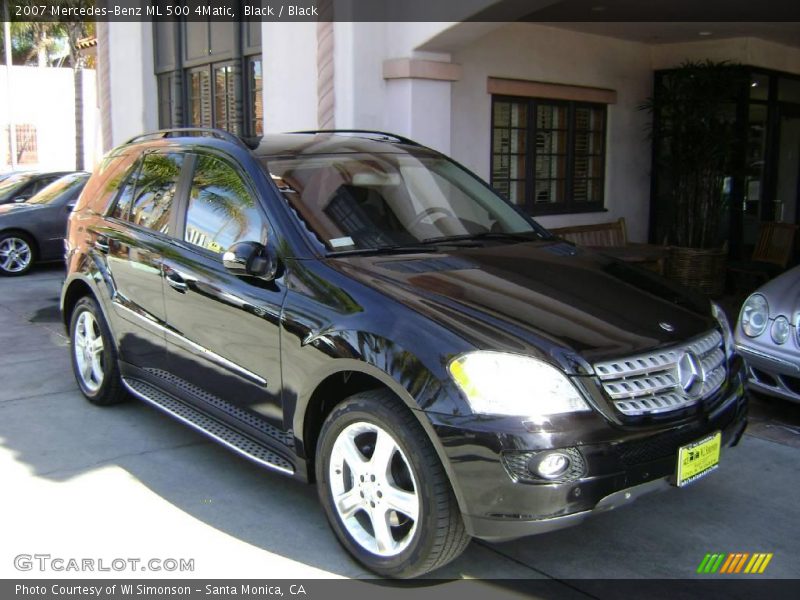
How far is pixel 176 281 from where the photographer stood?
4312 mm

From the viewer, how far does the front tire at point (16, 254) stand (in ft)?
37.7

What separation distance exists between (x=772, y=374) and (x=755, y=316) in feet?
1.35

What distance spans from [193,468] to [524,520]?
2190mm

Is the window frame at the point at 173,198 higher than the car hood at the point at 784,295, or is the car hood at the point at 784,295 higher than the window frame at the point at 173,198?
the window frame at the point at 173,198

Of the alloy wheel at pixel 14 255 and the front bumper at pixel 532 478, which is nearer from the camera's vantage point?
the front bumper at pixel 532 478

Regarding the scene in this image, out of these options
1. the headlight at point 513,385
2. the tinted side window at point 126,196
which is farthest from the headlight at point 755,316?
the tinted side window at point 126,196

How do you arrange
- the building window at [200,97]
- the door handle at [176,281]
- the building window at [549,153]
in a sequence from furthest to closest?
the building window at [200,97] → the building window at [549,153] → the door handle at [176,281]

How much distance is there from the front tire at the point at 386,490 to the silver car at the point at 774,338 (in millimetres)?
2730

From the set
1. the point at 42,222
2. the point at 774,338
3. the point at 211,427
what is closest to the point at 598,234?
the point at 774,338

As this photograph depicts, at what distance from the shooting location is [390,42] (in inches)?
312

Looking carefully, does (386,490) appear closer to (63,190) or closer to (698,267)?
(698,267)

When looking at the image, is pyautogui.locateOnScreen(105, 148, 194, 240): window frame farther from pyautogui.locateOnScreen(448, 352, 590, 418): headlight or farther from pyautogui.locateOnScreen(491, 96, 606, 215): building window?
pyautogui.locateOnScreen(491, 96, 606, 215): building window

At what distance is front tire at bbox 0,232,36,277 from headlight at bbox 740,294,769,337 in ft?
32.3

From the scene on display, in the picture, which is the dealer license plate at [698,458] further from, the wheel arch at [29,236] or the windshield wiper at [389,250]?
the wheel arch at [29,236]
